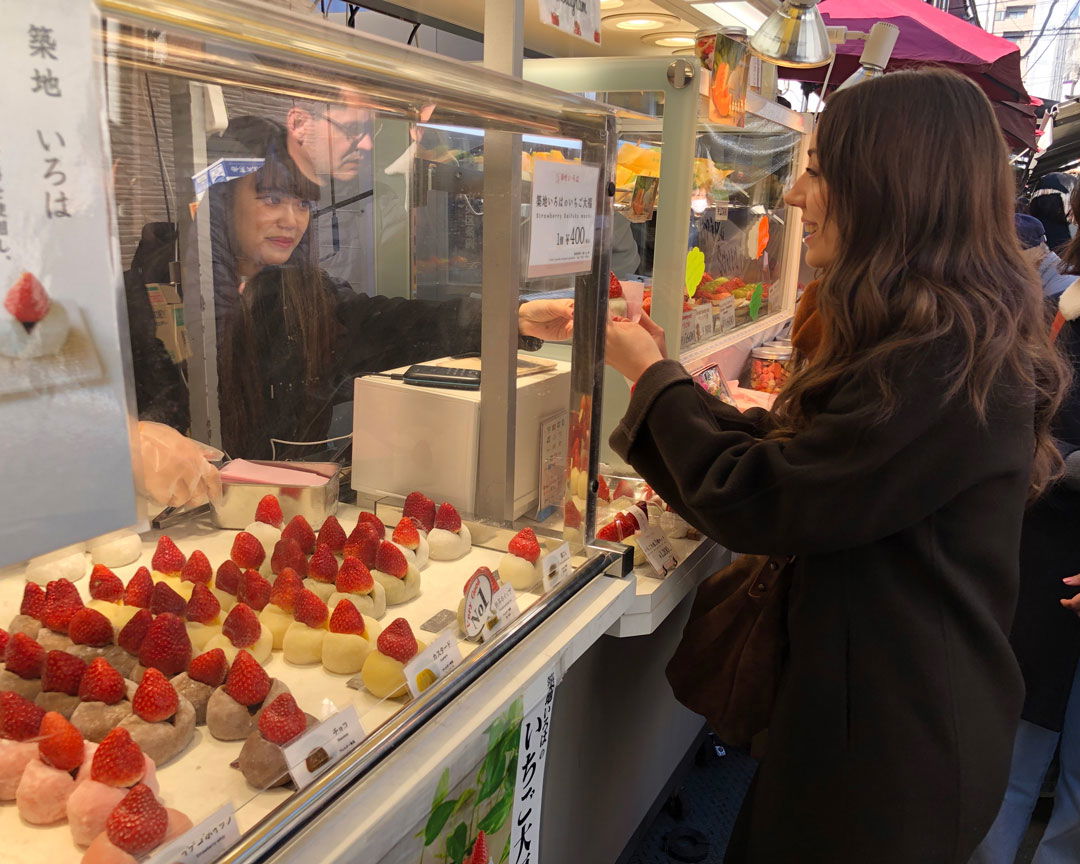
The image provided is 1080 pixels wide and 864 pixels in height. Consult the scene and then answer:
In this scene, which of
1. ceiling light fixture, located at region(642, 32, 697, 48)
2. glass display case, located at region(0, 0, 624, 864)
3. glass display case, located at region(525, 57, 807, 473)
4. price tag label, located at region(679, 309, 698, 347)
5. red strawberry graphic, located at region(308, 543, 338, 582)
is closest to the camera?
glass display case, located at region(0, 0, 624, 864)

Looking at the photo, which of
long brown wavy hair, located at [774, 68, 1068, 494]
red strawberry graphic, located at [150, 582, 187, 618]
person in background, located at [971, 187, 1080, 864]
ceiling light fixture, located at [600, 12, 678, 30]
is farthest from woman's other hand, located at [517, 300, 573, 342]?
person in background, located at [971, 187, 1080, 864]

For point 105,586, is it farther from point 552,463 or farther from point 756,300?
point 756,300

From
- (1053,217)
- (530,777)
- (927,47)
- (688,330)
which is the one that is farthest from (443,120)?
(1053,217)

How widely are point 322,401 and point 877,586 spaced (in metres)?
Answer: 0.82

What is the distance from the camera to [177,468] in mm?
1006

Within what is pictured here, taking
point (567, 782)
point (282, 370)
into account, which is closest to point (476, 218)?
point (282, 370)

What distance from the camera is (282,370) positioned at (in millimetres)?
1132

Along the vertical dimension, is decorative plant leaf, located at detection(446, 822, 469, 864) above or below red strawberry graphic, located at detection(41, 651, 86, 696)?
below

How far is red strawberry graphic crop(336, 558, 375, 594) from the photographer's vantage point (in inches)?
44.5

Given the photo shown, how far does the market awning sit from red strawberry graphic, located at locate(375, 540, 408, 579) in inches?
126

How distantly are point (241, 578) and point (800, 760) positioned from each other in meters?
0.84

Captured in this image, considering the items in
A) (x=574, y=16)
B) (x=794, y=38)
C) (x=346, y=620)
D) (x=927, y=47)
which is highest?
(x=927, y=47)

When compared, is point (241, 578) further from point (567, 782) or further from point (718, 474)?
point (567, 782)

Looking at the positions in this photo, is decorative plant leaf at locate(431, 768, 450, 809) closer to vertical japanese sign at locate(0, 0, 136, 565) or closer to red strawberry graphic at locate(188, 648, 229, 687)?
red strawberry graphic at locate(188, 648, 229, 687)
